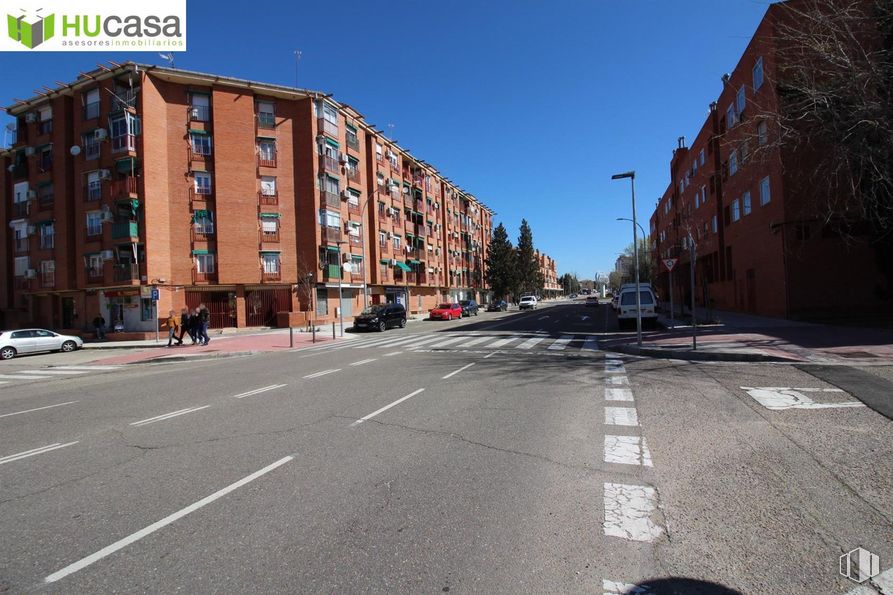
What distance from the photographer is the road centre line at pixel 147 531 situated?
2.99 m

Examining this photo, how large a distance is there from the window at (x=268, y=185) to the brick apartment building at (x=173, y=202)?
0.11 meters

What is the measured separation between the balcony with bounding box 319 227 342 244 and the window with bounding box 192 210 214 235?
25.3 feet

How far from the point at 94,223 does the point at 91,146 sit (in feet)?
17.8

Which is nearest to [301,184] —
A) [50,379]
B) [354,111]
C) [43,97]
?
[354,111]

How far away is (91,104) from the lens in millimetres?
33688

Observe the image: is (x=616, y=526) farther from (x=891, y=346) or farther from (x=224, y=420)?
(x=891, y=346)

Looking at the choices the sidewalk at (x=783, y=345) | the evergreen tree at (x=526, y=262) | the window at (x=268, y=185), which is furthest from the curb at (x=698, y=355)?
the evergreen tree at (x=526, y=262)

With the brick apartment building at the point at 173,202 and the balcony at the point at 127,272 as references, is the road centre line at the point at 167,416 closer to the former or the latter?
the brick apartment building at the point at 173,202

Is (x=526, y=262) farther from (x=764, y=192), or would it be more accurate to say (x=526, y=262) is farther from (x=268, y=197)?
(x=764, y=192)

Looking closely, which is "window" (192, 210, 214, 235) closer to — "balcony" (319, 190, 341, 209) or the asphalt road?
"balcony" (319, 190, 341, 209)

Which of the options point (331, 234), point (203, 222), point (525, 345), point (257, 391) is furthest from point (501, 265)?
point (257, 391)

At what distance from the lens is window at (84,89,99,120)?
33.4 metres

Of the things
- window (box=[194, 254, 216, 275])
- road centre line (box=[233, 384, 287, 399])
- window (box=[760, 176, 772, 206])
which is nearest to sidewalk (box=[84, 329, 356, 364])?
window (box=[194, 254, 216, 275])

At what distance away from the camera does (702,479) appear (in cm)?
430
